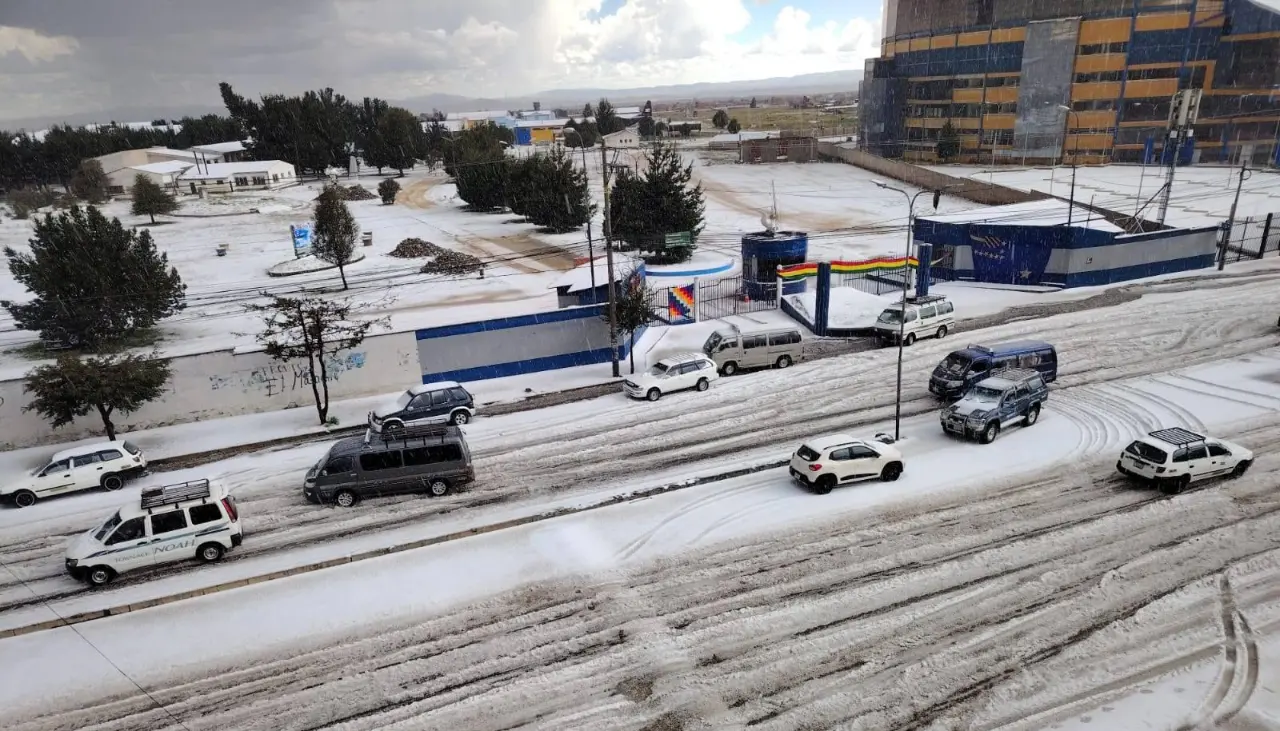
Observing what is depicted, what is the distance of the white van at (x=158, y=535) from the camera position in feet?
49.1

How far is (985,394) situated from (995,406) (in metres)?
0.76

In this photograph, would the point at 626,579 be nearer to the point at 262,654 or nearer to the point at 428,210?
the point at 262,654

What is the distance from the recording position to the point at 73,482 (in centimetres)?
1928

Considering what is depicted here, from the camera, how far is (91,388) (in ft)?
69.7

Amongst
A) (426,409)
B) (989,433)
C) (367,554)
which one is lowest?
(367,554)

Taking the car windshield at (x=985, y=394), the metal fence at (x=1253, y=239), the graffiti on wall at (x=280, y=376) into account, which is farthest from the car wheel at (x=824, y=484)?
the metal fence at (x=1253, y=239)

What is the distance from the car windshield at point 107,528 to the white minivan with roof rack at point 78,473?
523 cm

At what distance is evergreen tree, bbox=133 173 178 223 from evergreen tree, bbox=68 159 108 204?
13.8 metres

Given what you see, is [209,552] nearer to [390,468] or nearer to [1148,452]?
[390,468]

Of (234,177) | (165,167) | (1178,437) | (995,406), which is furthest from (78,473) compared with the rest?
(165,167)

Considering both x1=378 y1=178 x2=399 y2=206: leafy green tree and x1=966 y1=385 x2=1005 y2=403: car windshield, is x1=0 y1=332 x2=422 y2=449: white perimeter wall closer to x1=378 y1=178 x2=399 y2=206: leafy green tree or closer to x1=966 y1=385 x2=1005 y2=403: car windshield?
x1=966 y1=385 x2=1005 y2=403: car windshield

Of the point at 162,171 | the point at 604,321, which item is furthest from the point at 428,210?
the point at 604,321

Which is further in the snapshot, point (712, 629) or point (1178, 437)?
point (1178, 437)

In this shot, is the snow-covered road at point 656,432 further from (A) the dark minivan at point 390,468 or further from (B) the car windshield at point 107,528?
(B) the car windshield at point 107,528
